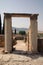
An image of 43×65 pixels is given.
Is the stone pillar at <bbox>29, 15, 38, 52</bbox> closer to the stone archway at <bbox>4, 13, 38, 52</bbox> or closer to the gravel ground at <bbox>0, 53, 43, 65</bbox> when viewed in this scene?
the stone archway at <bbox>4, 13, 38, 52</bbox>

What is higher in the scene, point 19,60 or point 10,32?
point 10,32

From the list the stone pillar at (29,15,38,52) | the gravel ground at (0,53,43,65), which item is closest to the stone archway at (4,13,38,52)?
the stone pillar at (29,15,38,52)

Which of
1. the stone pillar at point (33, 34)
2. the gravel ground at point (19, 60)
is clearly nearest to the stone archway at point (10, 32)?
the stone pillar at point (33, 34)

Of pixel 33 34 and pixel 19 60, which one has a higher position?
pixel 33 34

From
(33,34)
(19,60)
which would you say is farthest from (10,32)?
(19,60)

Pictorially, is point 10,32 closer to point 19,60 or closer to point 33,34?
point 33,34

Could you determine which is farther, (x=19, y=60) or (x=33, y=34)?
(x=33, y=34)

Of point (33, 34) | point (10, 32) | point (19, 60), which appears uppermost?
point (10, 32)

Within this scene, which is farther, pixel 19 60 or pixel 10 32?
pixel 10 32

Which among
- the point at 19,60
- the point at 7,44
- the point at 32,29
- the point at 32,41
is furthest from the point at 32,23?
→ the point at 19,60

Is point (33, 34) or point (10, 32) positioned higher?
point (10, 32)

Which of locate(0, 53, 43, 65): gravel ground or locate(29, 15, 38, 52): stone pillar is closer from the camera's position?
locate(0, 53, 43, 65): gravel ground

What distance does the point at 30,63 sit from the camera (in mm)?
9500

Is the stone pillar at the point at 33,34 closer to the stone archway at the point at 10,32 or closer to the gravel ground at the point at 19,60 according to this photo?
the stone archway at the point at 10,32
